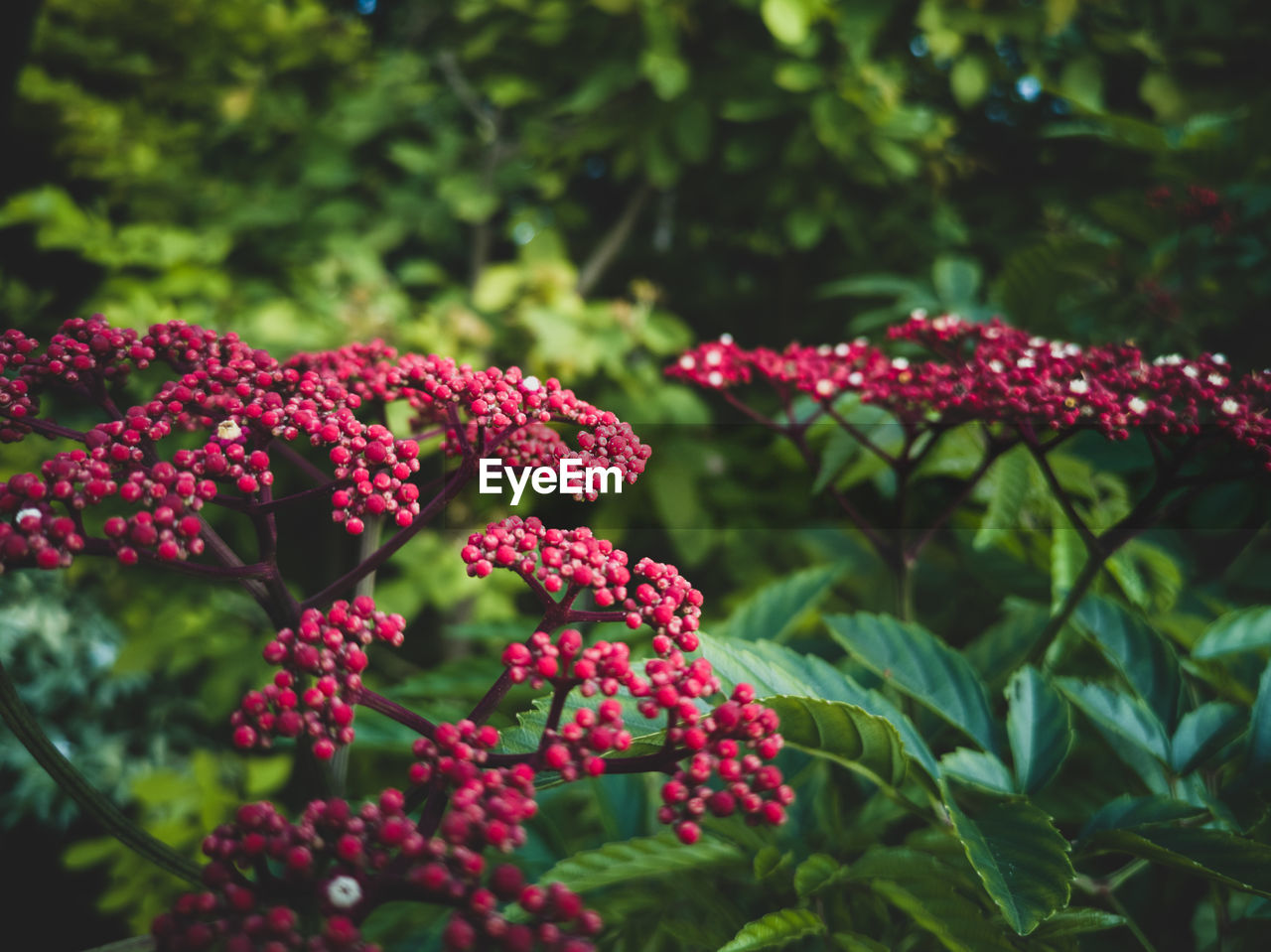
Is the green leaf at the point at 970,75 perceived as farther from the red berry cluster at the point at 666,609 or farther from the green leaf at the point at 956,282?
the red berry cluster at the point at 666,609

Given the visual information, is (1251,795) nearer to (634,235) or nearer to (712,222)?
(712,222)

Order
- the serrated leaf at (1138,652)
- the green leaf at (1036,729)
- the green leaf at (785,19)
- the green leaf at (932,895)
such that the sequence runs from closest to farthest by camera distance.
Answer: the green leaf at (932,895) → the green leaf at (1036,729) → the serrated leaf at (1138,652) → the green leaf at (785,19)

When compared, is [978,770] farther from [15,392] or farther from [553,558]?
[15,392]

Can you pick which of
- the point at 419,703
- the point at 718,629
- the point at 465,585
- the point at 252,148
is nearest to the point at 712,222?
the point at 465,585

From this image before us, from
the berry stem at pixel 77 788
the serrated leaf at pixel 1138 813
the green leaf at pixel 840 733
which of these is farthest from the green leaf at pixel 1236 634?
the berry stem at pixel 77 788

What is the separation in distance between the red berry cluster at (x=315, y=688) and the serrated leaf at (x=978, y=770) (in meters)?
0.51

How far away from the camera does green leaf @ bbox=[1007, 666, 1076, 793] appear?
0.70 meters

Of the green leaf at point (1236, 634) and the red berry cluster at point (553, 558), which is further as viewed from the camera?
the green leaf at point (1236, 634)

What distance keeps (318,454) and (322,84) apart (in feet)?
4.82

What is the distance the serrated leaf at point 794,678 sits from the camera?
606 mm

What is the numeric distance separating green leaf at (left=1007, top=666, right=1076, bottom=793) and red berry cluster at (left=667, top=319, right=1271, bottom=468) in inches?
10.5

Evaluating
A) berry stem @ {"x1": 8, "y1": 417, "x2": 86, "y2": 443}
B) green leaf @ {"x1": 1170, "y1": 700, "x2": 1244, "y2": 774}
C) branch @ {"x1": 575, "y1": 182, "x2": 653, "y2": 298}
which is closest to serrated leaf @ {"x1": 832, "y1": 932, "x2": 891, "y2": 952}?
green leaf @ {"x1": 1170, "y1": 700, "x2": 1244, "y2": 774}

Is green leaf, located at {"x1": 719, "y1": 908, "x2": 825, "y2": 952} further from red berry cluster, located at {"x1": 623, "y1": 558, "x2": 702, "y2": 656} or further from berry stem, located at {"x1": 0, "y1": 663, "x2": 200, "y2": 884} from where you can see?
berry stem, located at {"x1": 0, "y1": 663, "x2": 200, "y2": 884}

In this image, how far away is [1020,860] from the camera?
58 cm
